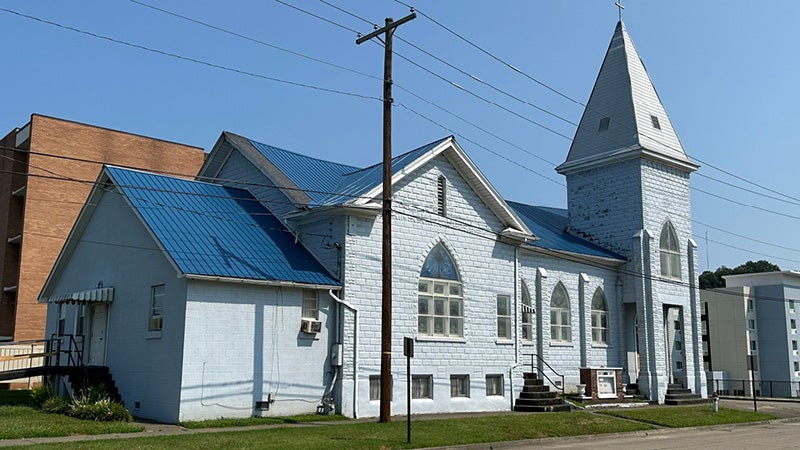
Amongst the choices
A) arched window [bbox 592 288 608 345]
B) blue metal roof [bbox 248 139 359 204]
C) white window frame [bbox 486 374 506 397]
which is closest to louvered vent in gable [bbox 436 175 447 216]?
blue metal roof [bbox 248 139 359 204]

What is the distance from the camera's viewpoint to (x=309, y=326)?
75.5ft

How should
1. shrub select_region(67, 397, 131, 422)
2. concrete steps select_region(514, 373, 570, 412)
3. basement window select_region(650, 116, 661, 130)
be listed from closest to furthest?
shrub select_region(67, 397, 131, 422) → concrete steps select_region(514, 373, 570, 412) → basement window select_region(650, 116, 661, 130)

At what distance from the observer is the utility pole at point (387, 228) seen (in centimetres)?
2022

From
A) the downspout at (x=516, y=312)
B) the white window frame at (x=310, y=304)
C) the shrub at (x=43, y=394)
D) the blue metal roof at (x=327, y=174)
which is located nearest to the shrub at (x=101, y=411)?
the shrub at (x=43, y=394)

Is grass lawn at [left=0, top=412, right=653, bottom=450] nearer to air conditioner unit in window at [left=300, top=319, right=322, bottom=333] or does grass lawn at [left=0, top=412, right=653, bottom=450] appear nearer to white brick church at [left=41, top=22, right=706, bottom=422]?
white brick church at [left=41, top=22, right=706, bottom=422]

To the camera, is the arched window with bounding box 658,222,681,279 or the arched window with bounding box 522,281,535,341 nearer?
the arched window with bounding box 522,281,535,341

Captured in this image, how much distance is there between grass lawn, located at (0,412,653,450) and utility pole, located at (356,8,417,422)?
3.37ft

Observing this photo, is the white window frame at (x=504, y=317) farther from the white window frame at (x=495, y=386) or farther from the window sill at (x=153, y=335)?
the window sill at (x=153, y=335)

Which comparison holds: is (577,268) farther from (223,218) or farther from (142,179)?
(142,179)

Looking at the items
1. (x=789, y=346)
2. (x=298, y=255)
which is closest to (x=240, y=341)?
(x=298, y=255)

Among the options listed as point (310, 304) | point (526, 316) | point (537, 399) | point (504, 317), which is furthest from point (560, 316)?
point (310, 304)

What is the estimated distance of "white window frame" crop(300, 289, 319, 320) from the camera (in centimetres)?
2333

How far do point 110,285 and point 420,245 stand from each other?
389 inches

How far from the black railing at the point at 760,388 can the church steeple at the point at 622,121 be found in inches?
847
